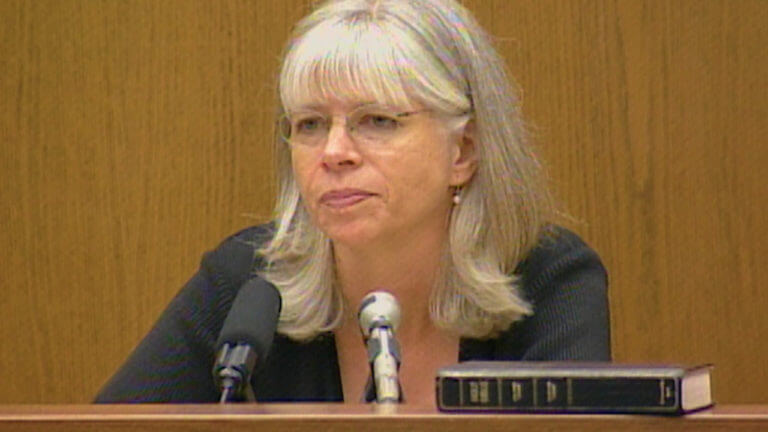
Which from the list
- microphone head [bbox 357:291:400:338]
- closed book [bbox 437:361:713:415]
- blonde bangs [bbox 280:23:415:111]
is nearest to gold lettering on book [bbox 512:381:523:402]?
closed book [bbox 437:361:713:415]

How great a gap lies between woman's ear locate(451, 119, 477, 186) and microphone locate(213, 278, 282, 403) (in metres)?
0.68

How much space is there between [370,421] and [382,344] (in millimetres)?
387

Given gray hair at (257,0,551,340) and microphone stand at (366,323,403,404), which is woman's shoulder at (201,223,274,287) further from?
microphone stand at (366,323,403,404)

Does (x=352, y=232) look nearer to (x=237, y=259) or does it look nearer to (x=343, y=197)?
(x=343, y=197)

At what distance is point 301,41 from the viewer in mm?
2250

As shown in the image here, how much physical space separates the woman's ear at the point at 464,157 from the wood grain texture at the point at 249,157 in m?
0.51

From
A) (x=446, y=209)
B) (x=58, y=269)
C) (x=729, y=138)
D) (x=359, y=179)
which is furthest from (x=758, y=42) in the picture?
(x=58, y=269)

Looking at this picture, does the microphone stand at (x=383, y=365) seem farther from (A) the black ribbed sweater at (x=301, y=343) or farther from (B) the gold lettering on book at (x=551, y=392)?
(A) the black ribbed sweater at (x=301, y=343)

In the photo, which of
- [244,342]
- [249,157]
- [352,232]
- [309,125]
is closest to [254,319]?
[244,342]

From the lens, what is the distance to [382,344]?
1577 millimetres

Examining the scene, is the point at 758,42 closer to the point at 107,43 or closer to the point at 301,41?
the point at 301,41

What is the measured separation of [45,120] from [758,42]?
55.0 inches

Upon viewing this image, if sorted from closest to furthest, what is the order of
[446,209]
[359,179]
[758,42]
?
[359,179] < [446,209] < [758,42]

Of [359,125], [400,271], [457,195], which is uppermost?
[359,125]
